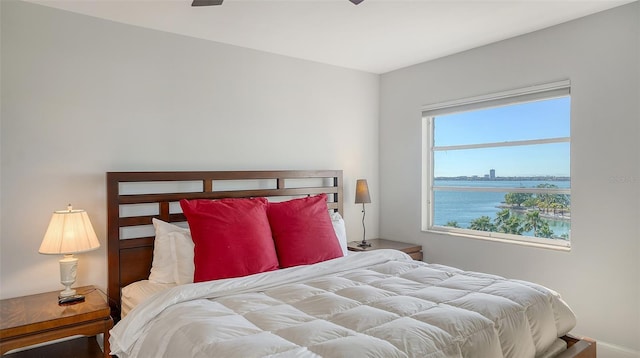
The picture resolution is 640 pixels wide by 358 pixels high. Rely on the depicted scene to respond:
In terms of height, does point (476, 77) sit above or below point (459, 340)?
above

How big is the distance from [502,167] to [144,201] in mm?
2826

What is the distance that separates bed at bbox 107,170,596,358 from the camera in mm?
1591

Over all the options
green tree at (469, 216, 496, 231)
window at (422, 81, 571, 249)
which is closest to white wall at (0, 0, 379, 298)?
window at (422, 81, 571, 249)

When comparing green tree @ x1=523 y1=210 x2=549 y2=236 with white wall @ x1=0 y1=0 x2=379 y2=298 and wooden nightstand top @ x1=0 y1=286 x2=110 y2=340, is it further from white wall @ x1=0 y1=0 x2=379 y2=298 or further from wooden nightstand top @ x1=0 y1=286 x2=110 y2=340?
wooden nightstand top @ x1=0 y1=286 x2=110 y2=340

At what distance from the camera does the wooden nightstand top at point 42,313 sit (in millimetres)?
1986

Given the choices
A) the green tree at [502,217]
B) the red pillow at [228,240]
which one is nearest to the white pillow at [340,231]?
the red pillow at [228,240]

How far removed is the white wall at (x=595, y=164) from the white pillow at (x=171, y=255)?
236 cm

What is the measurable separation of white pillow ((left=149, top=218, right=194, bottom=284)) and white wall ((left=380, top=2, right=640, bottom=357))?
236 cm

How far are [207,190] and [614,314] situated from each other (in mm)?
2927

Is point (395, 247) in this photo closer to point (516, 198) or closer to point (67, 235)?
point (516, 198)

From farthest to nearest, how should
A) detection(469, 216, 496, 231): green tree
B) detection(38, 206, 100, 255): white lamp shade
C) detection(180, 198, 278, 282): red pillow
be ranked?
1. detection(469, 216, 496, 231): green tree
2. detection(180, 198, 278, 282): red pillow
3. detection(38, 206, 100, 255): white lamp shade

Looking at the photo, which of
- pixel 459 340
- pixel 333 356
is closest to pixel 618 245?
pixel 459 340

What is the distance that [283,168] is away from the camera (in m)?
3.60

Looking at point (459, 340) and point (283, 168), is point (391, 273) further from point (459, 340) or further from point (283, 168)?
point (283, 168)
